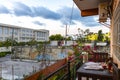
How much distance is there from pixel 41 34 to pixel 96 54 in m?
41.1

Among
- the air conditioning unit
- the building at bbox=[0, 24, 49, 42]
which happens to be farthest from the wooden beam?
the building at bbox=[0, 24, 49, 42]

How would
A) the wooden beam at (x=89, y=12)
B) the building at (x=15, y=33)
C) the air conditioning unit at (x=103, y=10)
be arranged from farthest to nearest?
the building at (x=15, y=33), the wooden beam at (x=89, y=12), the air conditioning unit at (x=103, y=10)

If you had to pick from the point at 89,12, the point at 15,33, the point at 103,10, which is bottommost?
the point at 103,10

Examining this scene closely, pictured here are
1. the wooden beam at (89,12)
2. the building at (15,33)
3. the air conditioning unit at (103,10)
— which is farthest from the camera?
the building at (15,33)

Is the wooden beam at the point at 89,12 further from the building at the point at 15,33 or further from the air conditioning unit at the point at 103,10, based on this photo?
the building at the point at 15,33

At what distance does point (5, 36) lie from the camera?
100.0 feet

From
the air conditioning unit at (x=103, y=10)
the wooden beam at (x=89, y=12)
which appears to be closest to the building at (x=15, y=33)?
the wooden beam at (x=89, y=12)

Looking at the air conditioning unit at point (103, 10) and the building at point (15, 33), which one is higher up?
the building at point (15, 33)

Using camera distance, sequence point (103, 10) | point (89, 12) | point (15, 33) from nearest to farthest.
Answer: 1. point (103, 10)
2. point (89, 12)
3. point (15, 33)

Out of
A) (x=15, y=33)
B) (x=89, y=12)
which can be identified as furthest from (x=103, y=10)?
(x=15, y=33)

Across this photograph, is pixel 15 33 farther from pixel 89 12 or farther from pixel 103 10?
pixel 103 10

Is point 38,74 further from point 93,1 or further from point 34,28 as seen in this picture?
point 34,28

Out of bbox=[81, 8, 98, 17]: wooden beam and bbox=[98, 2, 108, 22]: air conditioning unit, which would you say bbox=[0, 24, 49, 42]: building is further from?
bbox=[98, 2, 108, 22]: air conditioning unit

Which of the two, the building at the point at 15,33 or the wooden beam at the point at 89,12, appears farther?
the building at the point at 15,33
